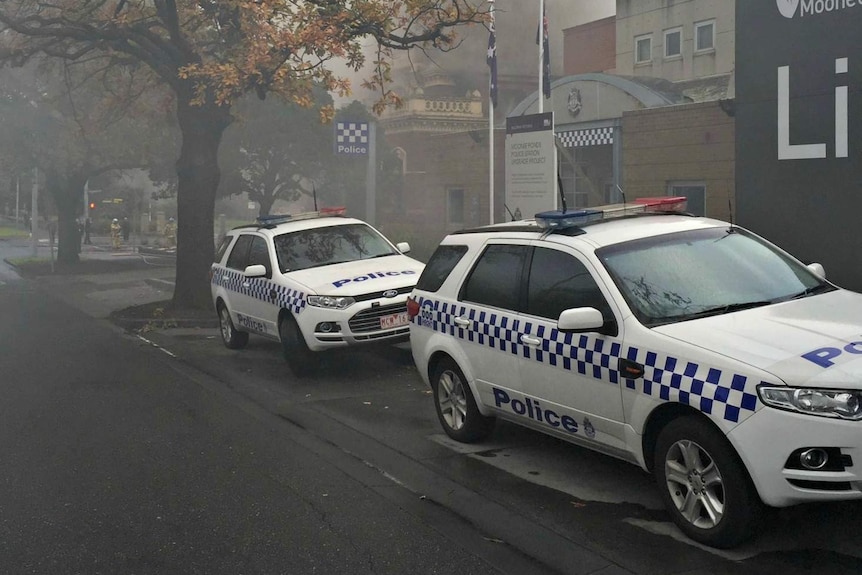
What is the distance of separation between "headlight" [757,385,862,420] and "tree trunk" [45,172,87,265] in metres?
33.2

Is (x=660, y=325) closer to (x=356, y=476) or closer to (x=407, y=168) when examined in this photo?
(x=356, y=476)

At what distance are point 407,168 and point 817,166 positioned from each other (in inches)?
1748

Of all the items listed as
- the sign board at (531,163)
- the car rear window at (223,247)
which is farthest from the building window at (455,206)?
the car rear window at (223,247)

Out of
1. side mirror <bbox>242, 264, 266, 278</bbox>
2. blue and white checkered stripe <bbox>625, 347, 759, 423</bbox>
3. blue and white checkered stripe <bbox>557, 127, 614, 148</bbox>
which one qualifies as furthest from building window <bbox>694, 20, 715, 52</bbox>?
blue and white checkered stripe <bbox>625, 347, 759, 423</bbox>

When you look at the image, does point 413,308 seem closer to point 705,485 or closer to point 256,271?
point 705,485

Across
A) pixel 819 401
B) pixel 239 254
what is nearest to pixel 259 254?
pixel 239 254

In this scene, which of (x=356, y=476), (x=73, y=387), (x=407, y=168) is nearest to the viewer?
(x=356, y=476)

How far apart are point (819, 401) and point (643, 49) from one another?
42045 mm

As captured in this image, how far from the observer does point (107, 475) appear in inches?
262

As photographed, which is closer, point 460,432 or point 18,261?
point 460,432

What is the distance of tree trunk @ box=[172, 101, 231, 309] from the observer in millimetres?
17766

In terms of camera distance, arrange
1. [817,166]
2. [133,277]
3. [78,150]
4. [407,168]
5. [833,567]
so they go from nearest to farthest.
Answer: [833,567] < [817,166] < [133,277] < [78,150] < [407,168]

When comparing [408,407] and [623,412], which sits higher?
[623,412]

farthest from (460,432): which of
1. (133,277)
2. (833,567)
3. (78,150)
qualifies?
(78,150)
